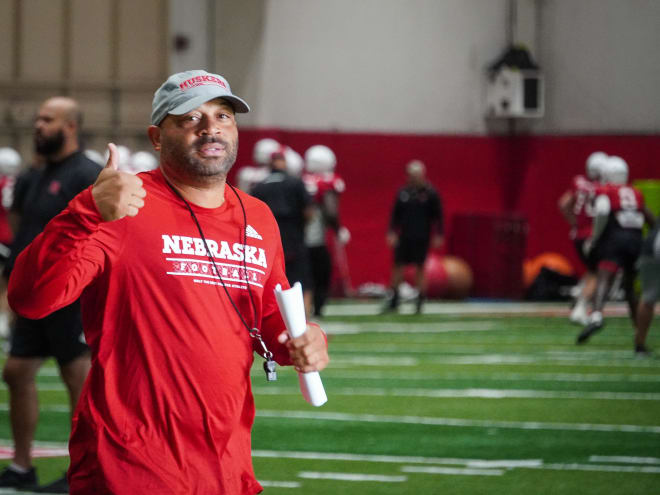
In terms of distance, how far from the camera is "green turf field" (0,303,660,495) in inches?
326

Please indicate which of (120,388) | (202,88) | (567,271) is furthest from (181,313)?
(567,271)

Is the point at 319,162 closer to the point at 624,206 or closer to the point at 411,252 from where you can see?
the point at 411,252

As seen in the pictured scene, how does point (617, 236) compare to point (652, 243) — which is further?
point (617, 236)

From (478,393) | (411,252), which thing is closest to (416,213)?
(411,252)

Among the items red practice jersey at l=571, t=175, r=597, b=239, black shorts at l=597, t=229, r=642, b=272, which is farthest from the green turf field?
red practice jersey at l=571, t=175, r=597, b=239

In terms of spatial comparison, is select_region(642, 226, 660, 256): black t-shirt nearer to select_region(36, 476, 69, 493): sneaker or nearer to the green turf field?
the green turf field

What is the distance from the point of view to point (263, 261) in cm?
445

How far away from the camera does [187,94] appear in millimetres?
4297

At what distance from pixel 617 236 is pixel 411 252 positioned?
21.7 feet

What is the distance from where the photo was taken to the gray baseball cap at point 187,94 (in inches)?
168

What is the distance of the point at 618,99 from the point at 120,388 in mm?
25112

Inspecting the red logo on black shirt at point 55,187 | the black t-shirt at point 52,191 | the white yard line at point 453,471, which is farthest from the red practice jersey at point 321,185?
the red logo on black shirt at point 55,187

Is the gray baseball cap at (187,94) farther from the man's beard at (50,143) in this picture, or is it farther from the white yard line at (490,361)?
the white yard line at (490,361)

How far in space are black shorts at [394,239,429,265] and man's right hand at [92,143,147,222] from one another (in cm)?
1856
